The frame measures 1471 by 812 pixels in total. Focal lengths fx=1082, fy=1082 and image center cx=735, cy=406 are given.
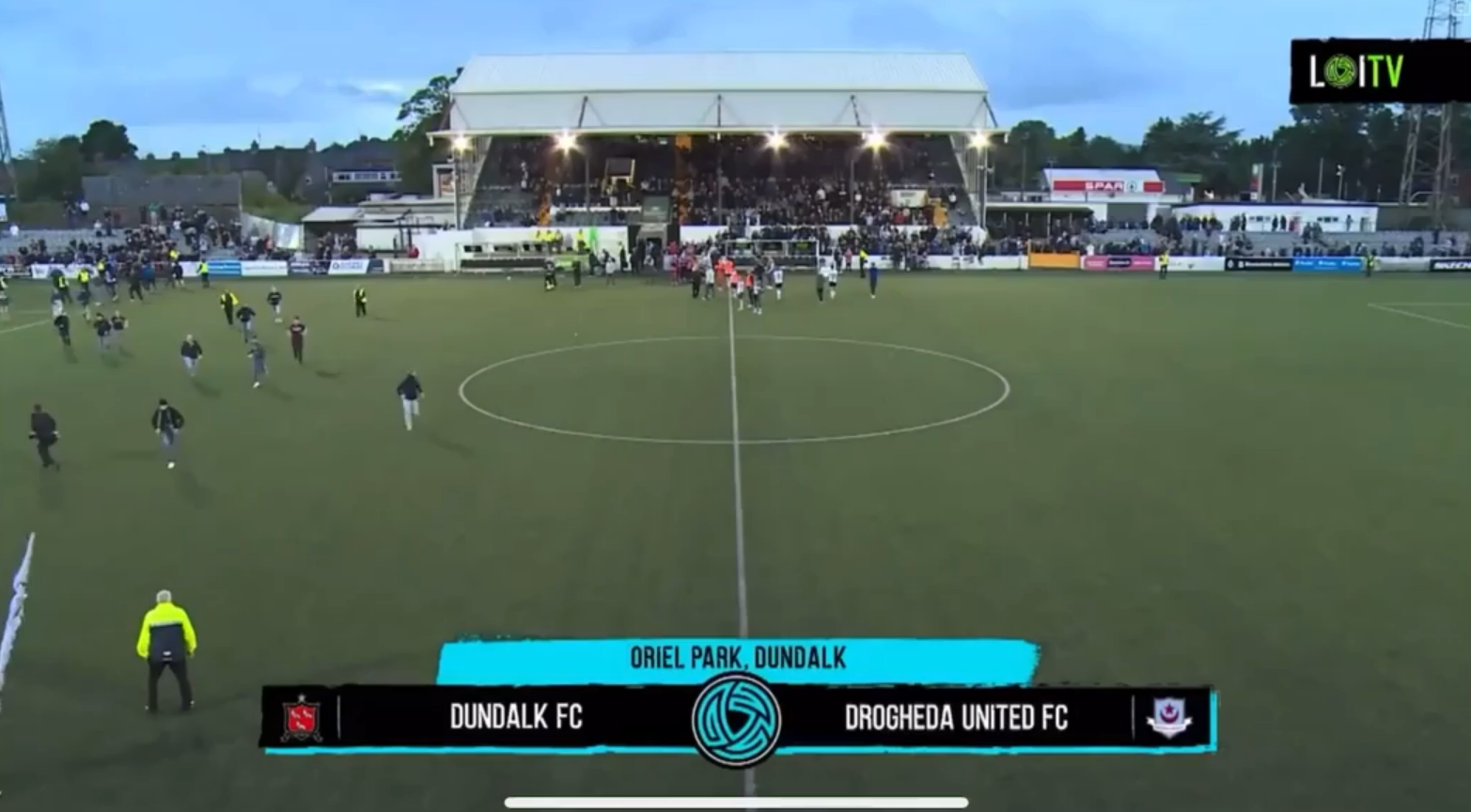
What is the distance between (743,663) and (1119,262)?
60.4 meters

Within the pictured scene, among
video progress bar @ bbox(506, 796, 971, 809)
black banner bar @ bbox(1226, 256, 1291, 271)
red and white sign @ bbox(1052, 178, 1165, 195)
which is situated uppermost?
red and white sign @ bbox(1052, 178, 1165, 195)

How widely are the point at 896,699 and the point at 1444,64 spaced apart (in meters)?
7.98

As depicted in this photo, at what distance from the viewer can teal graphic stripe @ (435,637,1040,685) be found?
904cm

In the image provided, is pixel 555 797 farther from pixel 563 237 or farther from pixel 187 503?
pixel 563 237

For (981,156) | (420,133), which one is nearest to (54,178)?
(420,133)

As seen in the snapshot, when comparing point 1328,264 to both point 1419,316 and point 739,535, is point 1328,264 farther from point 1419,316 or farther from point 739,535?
point 739,535

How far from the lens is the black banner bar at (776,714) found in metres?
7.51

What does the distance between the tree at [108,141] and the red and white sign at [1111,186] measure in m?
122

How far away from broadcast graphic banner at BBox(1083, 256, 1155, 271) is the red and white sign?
35.0 meters

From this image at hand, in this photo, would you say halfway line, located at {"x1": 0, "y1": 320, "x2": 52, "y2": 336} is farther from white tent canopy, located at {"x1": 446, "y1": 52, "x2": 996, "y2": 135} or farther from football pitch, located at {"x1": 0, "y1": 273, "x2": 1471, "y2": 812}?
white tent canopy, located at {"x1": 446, "y1": 52, "x2": 996, "y2": 135}

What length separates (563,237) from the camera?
64.8 m

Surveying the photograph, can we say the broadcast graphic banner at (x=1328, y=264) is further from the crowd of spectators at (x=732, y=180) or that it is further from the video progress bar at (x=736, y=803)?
the video progress bar at (x=736, y=803)

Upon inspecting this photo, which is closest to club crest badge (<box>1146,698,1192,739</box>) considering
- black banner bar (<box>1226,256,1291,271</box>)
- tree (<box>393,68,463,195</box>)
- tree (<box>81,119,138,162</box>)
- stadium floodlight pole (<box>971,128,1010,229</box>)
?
black banner bar (<box>1226,256,1291,271</box>)

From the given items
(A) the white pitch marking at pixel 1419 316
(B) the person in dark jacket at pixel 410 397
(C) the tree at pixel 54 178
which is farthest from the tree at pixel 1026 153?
(B) the person in dark jacket at pixel 410 397
